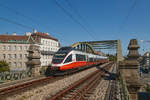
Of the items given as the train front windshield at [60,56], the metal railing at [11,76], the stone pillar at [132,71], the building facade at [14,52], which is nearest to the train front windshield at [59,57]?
the train front windshield at [60,56]

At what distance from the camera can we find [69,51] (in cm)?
1506

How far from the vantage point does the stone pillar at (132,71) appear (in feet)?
24.3

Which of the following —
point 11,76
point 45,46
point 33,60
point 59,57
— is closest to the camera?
point 11,76

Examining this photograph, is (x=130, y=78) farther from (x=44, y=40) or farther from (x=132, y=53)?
(x=44, y=40)

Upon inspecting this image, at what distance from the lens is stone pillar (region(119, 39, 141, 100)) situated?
741cm

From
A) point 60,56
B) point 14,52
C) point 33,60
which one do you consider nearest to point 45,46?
point 14,52

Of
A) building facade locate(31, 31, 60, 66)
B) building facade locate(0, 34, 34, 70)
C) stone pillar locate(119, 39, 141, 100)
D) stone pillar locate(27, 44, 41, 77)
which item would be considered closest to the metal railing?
stone pillar locate(27, 44, 41, 77)

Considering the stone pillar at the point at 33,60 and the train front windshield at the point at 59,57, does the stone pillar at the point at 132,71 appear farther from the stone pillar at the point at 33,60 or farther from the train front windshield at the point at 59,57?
the stone pillar at the point at 33,60

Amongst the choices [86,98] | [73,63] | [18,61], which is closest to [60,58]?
[73,63]

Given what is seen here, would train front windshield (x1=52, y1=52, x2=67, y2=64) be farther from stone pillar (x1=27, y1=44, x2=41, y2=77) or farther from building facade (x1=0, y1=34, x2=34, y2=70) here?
building facade (x1=0, y1=34, x2=34, y2=70)

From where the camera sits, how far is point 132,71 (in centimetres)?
796

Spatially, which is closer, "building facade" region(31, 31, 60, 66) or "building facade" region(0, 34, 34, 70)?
"building facade" region(0, 34, 34, 70)

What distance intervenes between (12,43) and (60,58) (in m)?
34.7

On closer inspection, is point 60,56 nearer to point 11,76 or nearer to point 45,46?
point 11,76
